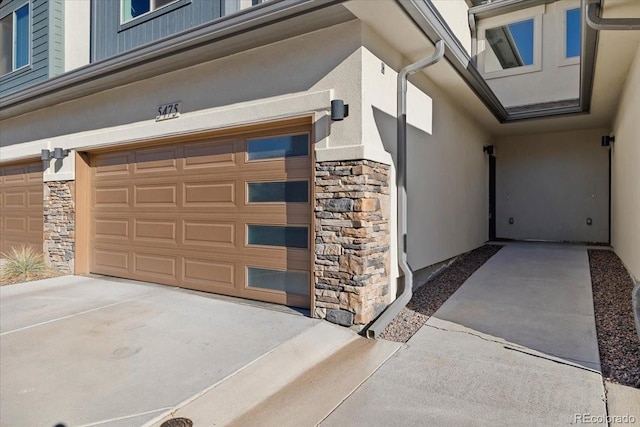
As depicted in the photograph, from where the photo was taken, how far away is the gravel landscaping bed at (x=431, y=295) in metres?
4.66

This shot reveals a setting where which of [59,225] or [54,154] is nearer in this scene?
[54,154]

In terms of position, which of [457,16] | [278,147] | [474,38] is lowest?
[278,147]

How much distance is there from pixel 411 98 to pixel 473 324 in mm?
3327

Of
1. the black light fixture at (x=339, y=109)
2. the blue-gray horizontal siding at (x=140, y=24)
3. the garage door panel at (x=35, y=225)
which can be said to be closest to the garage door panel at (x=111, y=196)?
the garage door panel at (x=35, y=225)

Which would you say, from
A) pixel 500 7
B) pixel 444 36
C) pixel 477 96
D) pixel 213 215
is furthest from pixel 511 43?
pixel 213 215

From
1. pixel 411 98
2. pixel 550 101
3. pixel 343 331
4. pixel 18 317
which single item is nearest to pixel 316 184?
pixel 343 331

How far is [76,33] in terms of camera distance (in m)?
8.06

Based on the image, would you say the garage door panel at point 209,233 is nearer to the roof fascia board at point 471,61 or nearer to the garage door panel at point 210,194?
the garage door panel at point 210,194

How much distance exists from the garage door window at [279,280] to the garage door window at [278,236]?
368 mm

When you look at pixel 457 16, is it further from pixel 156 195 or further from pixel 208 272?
pixel 208 272

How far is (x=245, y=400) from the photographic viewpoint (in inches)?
125

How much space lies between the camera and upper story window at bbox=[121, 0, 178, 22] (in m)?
6.79

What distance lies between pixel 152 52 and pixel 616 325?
6790 mm

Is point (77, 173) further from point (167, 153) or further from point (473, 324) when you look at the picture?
point (473, 324)
